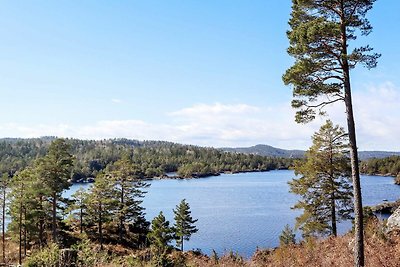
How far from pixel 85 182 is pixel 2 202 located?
120m

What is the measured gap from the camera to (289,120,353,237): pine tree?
24.6m

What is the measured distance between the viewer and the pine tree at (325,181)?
24.6 m

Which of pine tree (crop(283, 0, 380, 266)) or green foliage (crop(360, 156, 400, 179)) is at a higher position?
pine tree (crop(283, 0, 380, 266))

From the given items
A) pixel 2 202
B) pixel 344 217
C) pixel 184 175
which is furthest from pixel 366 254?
pixel 184 175

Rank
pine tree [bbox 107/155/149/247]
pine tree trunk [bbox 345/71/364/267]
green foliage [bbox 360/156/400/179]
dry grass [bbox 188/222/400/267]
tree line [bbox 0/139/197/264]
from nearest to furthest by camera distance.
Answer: pine tree trunk [bbox 345/71/364/267] → dry grass [bbox 188/222/400/267] → tree line [bbox 0/139/197/264] → pine tree [bbox 107/155/149/247] → green foliage [bbox 360/156/400/179]

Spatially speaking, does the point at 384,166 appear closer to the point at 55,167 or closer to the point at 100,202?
the point at 100,202

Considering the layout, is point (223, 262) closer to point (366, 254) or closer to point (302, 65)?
point (366, 254)

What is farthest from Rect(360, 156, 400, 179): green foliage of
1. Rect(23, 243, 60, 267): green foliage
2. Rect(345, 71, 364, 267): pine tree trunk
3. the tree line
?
Rect(23, 243, 60, 267): green foliage

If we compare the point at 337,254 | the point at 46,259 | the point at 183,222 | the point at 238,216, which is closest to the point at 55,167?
the point at 183,222

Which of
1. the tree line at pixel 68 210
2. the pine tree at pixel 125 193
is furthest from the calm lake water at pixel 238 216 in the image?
the pine tree at pixel 125 193

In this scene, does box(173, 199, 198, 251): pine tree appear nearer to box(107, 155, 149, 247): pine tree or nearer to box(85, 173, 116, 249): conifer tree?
box(107, 155, 149, 247): pine tree

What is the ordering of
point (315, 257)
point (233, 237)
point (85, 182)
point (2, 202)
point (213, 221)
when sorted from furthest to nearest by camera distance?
point (85, 182)
point (213, 221)
point (233, 237)
point (2, 202)
point (315, 257)

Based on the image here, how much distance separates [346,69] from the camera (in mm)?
13156

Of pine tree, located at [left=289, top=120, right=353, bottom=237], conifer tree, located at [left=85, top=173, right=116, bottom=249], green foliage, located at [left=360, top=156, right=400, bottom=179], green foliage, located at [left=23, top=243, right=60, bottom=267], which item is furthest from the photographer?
green foliage, located at [left=360, top=156, right=400, bottom=179]
